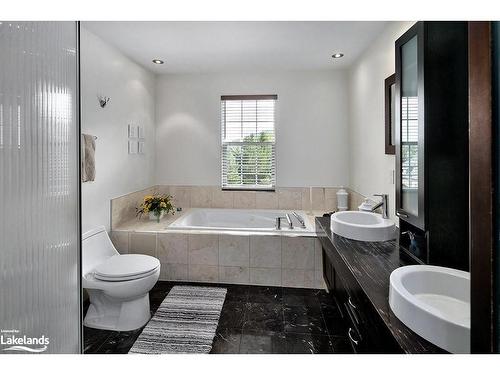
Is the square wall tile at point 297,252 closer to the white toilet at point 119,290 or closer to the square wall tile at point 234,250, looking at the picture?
the square wall tile at point 234,250

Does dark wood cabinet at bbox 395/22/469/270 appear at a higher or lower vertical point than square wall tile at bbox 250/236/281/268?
higher

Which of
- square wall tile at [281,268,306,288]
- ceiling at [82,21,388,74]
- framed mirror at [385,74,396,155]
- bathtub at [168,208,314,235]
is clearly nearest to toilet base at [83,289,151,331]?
square wall tile at [281,268,306,288]

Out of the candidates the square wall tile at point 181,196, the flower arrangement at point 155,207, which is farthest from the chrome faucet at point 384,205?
the square wall tile at point 181,196

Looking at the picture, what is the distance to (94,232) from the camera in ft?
8.00

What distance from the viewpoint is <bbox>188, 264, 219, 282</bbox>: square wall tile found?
109 inches

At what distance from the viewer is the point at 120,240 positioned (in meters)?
2.82

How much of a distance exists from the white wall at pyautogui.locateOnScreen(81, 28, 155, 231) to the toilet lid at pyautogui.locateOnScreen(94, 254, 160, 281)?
20.1 inches

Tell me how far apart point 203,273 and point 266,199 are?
140cm

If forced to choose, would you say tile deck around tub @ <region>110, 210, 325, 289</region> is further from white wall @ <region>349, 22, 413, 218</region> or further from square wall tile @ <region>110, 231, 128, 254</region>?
white wall @ <region>349, 22, 413, 218</region>

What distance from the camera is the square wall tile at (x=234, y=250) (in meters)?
2.73

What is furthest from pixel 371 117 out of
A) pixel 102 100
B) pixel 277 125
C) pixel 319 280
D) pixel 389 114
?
pixel 102 100

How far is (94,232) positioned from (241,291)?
147 centimetres

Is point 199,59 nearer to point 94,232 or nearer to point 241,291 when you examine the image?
point 94,232
